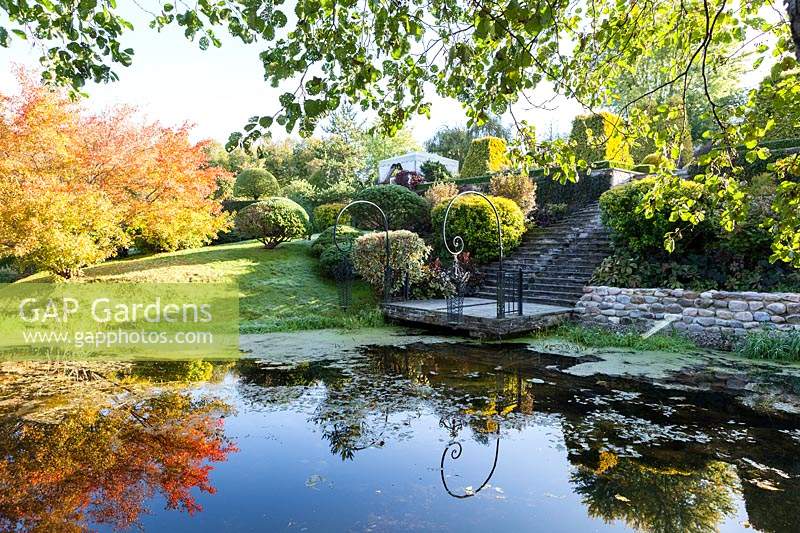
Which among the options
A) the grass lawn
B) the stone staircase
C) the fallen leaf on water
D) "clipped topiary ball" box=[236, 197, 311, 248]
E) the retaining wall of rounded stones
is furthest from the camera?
"clipped topiary ball" box=[236, 197, 311, 248]

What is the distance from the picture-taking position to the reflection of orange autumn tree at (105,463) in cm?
289

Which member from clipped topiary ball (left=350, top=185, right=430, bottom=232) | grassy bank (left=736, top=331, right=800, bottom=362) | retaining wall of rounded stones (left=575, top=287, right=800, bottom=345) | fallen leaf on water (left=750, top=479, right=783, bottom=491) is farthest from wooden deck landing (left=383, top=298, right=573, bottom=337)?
fallen leaf on water (left=750, top=479, right=783, bottom=491)

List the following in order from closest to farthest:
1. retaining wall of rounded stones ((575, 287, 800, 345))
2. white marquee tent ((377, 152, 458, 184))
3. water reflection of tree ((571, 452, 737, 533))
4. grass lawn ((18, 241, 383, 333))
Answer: water reflection of tree ((571, 452, 737, 533))
retaining wall of rounded stones ((575, 287, 800, 345))
grass lawn ((18, 241, 383, 333))
white marquee tent ((377, 152, 458, 184))

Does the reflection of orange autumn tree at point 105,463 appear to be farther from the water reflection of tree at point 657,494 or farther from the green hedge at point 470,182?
the green hedge at point 470,182

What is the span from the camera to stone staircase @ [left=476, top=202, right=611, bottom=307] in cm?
979

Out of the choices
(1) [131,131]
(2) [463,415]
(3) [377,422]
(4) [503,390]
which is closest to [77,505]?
(3) [377,422]

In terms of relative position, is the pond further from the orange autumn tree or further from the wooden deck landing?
the orange autumn tree

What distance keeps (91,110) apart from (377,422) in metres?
10.7

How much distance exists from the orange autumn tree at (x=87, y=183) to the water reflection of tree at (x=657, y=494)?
10.5 meters

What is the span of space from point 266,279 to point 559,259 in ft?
21.4

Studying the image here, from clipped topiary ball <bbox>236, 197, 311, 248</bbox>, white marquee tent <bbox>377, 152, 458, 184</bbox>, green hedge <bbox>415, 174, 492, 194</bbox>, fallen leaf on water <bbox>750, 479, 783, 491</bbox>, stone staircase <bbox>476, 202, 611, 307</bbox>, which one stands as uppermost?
white marquee tent <bbox>377, 152, 458, 184</bbox>

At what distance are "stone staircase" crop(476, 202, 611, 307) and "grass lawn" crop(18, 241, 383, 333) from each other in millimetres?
3123

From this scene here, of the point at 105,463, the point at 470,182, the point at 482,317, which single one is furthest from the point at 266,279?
the point at 470,182

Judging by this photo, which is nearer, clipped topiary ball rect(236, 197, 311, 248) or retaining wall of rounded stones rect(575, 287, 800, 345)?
retaining wall of rounded stones rect(575, 287, 800, 345)
